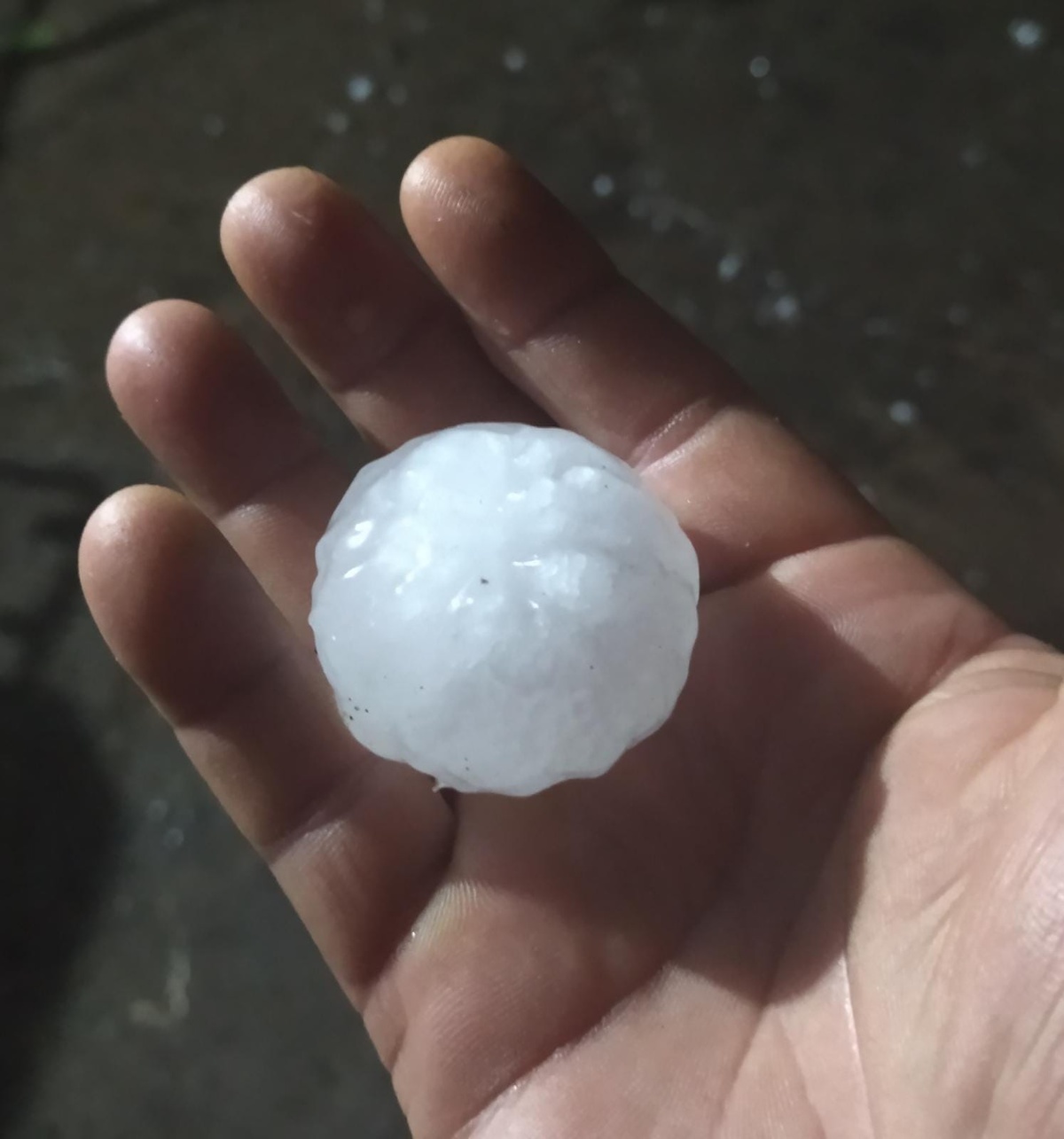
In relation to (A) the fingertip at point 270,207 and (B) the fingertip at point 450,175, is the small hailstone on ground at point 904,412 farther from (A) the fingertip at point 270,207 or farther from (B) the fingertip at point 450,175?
(A) the fingertip at point 270,207

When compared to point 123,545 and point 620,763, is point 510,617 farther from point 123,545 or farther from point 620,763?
point 123,545

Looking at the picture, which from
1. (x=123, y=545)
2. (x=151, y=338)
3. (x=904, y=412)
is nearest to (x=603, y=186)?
(x=904, y=412)

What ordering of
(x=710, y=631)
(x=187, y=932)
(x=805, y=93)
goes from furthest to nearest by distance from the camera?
(x=805, y=93), (x=187, y=932), (x=710, y=631)

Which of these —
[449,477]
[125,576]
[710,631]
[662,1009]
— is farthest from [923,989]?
[125,576]

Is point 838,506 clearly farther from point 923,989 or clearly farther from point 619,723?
point 923,989

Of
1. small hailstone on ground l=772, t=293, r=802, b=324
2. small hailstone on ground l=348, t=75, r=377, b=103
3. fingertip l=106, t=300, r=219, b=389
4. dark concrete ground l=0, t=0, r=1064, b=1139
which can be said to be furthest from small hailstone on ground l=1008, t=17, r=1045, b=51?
fingertip l=106, t=300, r=219, b=389

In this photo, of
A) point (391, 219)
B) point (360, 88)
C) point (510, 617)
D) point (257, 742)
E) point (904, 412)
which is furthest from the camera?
point (360, 88)

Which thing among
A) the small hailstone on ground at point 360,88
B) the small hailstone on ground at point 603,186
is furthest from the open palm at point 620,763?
the small hailstone on ground at point 360,88
